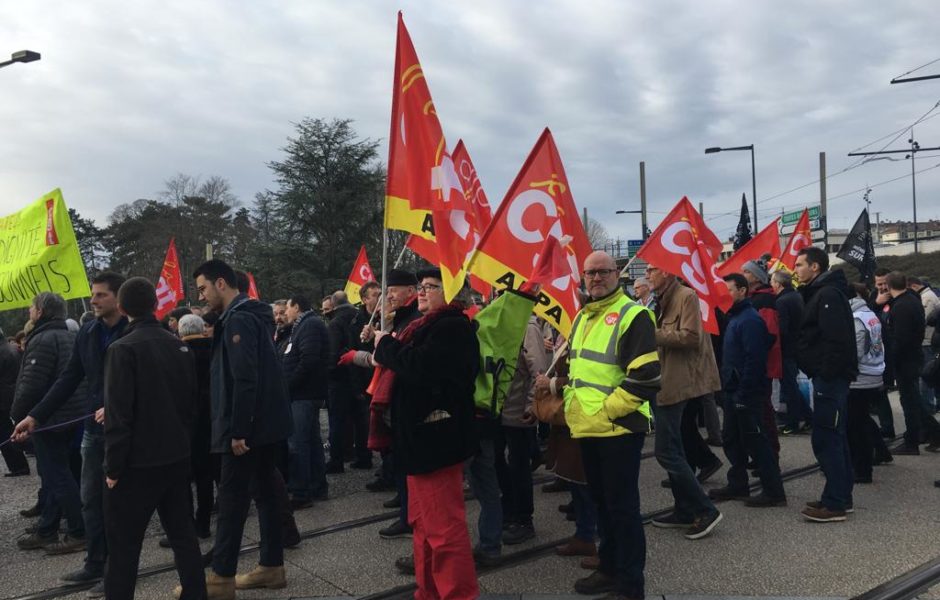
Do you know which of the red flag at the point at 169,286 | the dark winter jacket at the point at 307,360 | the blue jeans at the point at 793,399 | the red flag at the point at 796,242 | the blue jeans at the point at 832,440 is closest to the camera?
the blue jeans at the point at 832,440

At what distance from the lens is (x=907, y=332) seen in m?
8.48

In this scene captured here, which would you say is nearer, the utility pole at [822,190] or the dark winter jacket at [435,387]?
the dark winter jacket at [435,387]

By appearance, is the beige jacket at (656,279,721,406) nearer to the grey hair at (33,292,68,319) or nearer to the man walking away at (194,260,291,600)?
the man walking away at (194,260,291,600)

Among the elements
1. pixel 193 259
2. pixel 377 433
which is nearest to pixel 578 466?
pixel 377 433

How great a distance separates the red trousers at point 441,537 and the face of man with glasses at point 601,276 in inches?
53.2

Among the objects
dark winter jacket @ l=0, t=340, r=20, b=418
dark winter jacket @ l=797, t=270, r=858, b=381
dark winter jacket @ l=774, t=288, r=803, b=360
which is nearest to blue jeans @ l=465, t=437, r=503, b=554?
dark winter jacket @ l=797, t=270, r=858, b=381

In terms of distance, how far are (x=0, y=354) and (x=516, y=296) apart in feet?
20.9

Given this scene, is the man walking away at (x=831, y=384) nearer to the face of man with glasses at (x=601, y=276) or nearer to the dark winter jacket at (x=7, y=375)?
the face of man with glasses at (x=601, y=276)

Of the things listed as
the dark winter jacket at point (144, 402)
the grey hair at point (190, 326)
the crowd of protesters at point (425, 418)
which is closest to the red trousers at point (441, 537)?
the crowd of protesters at point (425, 418)

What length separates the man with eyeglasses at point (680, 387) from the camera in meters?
5.53

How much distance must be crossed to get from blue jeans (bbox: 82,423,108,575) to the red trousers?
92.3 inches

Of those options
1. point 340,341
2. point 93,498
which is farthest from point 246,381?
point 340,341

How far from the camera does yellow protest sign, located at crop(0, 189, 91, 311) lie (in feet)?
23.0

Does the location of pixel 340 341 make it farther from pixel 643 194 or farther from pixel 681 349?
pixel 643 194
